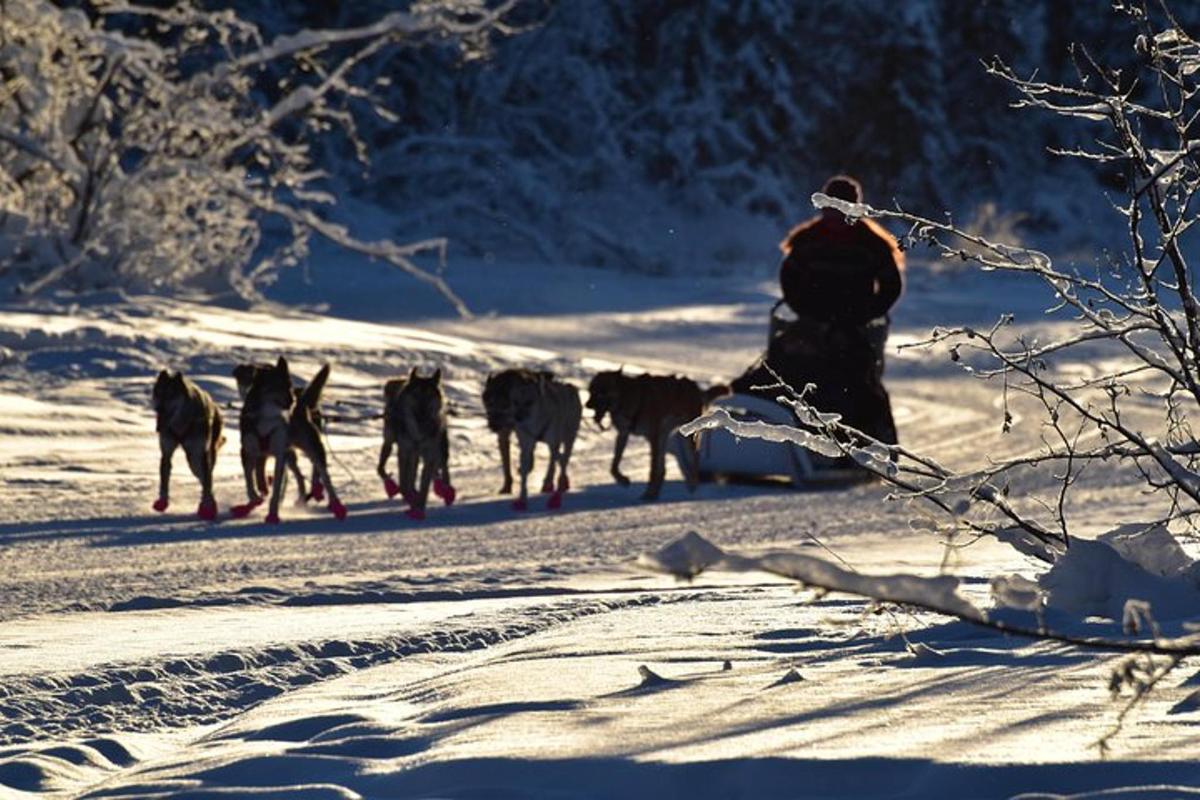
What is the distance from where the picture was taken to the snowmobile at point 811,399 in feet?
39.8

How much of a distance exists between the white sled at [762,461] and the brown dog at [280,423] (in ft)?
8.02

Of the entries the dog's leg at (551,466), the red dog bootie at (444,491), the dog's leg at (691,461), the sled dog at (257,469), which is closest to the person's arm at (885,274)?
the dog's leg at (691,461)

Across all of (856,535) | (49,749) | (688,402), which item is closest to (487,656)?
(49,749)

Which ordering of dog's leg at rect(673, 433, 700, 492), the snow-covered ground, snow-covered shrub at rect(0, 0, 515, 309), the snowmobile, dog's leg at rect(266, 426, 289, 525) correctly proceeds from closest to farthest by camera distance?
the snow-covered ground < dog's leg at rect(266, 426, 289, 525) < the snowmobile < dog's leg at rect(673, 433, 700, 492) < snow-covered shrub at rect(0, 0, 515, 309)

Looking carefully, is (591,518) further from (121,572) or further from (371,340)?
(371,340)

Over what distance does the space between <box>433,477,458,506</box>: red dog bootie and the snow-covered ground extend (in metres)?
0.09

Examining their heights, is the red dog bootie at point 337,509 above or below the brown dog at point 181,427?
below

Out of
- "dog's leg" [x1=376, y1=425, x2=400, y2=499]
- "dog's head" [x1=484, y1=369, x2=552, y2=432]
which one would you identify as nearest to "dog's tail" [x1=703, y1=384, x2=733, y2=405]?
"dog's head" [x1=484, y1=369, x2=552, y2=432]

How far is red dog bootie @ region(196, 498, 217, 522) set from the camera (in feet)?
34.5

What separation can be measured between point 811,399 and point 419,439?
228cm

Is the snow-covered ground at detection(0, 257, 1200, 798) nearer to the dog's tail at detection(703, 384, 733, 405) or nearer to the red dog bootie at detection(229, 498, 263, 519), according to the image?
the red dog bootie at detection(229, 498, 263, 519)

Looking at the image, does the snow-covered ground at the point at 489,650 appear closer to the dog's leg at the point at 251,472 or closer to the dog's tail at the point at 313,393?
the dog's leg at the point at 251,472

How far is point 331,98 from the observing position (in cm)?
3897

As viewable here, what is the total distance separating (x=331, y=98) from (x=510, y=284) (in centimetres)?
1153
